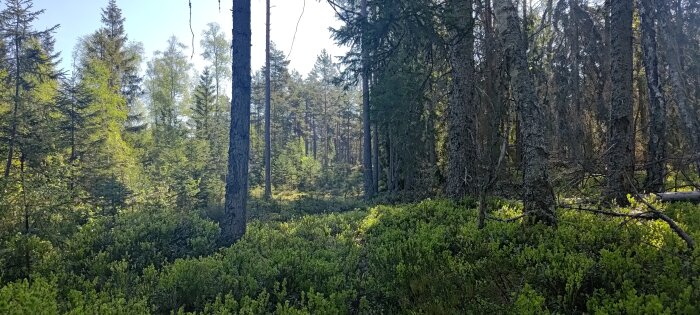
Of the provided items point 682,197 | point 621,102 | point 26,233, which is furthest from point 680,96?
point 26,233

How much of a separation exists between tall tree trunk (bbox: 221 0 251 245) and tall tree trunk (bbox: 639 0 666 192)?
9.72 meters

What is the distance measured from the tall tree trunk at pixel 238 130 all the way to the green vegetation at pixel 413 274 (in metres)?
0.97

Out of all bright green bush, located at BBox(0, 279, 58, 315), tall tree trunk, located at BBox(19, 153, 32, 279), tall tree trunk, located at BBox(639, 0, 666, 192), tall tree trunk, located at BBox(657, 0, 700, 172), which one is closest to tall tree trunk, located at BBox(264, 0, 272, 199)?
tall tree trunk, located at BBox(19, 153, 32, 279)

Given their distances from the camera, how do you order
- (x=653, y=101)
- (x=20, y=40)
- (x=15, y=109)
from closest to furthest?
1. (x=653, y=101)
2. (x=15, y=109)
3. (x=20, y=40)

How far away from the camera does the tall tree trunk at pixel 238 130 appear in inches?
340

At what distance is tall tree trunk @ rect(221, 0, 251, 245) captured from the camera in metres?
8.65

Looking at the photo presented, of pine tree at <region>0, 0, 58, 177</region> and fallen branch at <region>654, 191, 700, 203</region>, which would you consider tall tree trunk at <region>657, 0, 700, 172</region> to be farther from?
pine tree at <region>0, 0, 58, 177</region>

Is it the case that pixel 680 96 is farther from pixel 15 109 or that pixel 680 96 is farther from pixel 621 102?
pixel 15 109

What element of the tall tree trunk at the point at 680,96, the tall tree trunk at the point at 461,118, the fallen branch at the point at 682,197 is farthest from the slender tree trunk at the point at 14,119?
the tall tree trunk at the point at 680,96

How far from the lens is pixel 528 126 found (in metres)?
5.88

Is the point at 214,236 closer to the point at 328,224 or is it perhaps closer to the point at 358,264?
the point at 328,224

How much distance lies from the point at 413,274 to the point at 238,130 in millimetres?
5679

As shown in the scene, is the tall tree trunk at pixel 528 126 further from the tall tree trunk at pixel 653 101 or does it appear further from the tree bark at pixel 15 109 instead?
the tree bark at pixel 15 109

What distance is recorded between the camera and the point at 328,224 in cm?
1025
